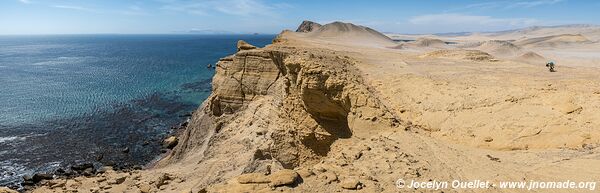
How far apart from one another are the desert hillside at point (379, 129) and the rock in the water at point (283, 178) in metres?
0.04

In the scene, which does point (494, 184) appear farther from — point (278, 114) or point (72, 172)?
point (72, 172)

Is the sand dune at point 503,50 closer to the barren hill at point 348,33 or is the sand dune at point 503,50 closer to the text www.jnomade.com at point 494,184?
the barren hill at point 348,33

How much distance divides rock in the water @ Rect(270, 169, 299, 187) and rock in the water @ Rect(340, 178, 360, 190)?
4.37ft

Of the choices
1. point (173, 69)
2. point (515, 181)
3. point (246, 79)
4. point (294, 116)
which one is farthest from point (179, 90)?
point (515, 181)

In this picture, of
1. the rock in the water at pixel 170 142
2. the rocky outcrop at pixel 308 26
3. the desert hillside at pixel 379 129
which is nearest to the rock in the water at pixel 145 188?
the desert hillside at pixel 379 129

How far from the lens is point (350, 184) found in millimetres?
10992

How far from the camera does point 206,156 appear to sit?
25.4m

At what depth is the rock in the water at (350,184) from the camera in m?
10.9

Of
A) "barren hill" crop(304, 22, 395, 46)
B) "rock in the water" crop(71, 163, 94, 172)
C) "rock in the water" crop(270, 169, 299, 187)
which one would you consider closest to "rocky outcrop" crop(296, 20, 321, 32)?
"barren hill" crop(304, 22, 395, 46)

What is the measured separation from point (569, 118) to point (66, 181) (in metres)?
27.3

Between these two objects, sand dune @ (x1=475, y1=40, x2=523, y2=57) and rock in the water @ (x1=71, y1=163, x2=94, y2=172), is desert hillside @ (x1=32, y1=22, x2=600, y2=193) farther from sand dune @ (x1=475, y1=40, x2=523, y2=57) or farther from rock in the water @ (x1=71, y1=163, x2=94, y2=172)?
sand dune @ (x1=475, y1=40, x2=523, y2=57)

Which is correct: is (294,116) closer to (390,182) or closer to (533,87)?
(390,182)

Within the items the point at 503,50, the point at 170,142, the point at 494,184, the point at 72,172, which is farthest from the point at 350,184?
the point at 503,50

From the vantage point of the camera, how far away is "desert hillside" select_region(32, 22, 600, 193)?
12.2 metres
